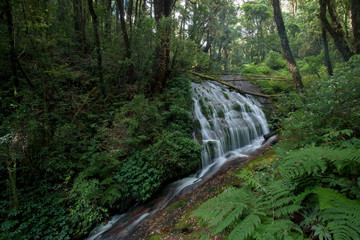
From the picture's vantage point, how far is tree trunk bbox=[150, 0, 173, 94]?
8.48 metres

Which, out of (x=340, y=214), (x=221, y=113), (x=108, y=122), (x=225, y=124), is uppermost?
(x=108, y=122)

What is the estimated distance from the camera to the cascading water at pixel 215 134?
487cm

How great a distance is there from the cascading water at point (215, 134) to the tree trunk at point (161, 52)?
98.8 inches

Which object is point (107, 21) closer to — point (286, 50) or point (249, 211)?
point (286, 50)

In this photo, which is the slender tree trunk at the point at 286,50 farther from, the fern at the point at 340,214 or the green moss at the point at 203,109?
the fern at the point at 340,214

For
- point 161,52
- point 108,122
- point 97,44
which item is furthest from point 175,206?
point 97,44

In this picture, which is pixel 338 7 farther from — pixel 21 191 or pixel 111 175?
pixel 21 191

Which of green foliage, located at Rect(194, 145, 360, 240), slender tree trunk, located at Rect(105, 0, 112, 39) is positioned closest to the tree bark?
slender tree trunk, located at Rect(105, 0, 112, 39)

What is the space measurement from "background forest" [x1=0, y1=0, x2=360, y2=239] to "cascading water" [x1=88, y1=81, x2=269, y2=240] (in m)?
0.43

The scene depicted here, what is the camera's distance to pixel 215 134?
8562 millimetres

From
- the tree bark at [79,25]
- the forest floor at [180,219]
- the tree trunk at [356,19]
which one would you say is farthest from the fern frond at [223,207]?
the tree bark at [79,25]

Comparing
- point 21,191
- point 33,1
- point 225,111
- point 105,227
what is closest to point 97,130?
point 21,191

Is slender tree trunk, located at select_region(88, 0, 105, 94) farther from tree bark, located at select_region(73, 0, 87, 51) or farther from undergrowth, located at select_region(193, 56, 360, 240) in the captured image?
undergrowth, located at select_region(193, 56, 360, 240)

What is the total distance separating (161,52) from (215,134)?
5.24 meters
